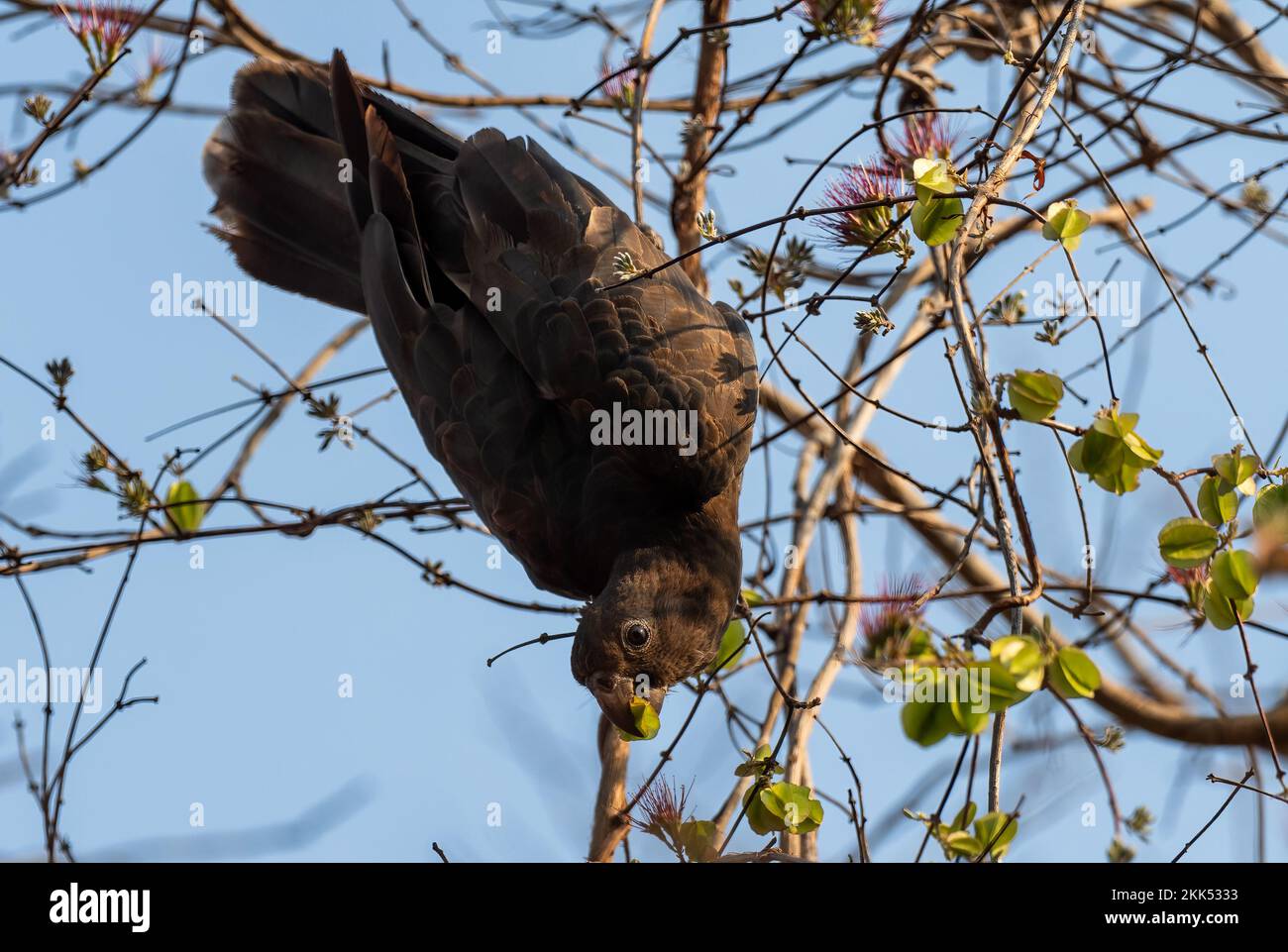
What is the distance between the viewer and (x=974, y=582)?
188 inches

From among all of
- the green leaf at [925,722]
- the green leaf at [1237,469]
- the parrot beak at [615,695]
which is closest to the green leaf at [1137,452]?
the green leaf at [1237,469]

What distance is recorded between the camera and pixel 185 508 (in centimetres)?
395

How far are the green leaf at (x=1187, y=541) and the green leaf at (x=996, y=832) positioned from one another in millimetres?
509

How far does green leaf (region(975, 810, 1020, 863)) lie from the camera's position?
211 centimetres

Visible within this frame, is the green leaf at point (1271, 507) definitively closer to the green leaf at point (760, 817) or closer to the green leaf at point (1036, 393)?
the green leaf at point (1036, 393)

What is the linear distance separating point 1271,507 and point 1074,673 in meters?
0.58

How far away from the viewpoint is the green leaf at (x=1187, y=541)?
204cm

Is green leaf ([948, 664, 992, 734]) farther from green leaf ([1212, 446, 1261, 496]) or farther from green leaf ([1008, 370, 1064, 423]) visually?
green leaf ([1212, 446, 1261, 496])

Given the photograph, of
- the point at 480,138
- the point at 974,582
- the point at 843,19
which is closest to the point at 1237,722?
the point at 974,582

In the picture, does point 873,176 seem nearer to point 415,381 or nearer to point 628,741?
point 628,741

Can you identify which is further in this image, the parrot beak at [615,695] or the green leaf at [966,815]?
the parrot beak at [615,695]

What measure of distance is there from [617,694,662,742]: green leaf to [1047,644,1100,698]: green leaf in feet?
4.83

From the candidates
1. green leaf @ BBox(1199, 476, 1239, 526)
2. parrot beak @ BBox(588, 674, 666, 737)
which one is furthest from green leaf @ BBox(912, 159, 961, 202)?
parrot beak @ BBox(588, 674, 666, 737)

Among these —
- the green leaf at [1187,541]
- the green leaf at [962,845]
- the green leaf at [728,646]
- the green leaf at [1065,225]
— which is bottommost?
the green leaf at [962,845]
